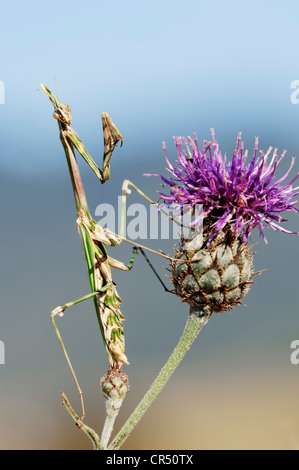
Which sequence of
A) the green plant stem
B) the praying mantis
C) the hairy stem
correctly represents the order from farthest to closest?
1. the praying mantis
2. the hairy stem
3. the green plant stem

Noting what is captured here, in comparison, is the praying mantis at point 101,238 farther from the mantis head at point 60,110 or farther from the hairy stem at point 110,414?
the hairy stem at point 110,414

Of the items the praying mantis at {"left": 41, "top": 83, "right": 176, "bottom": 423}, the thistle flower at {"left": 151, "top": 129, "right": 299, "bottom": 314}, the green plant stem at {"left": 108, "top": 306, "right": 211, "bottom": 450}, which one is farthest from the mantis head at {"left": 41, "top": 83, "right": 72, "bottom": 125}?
the green plant stem at {"left": 108, "top": 306, "right": 211, "bottom": 450}

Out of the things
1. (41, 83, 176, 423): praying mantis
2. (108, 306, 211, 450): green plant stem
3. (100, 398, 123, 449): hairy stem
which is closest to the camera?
(108, 306, 211, 450): green plant stem

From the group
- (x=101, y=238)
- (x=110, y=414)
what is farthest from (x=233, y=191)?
(x=110, y=414)

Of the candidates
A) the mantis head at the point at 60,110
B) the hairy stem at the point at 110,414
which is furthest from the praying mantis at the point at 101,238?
the hairy stem at the point at 110,414

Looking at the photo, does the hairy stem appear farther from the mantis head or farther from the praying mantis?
the mantis head
